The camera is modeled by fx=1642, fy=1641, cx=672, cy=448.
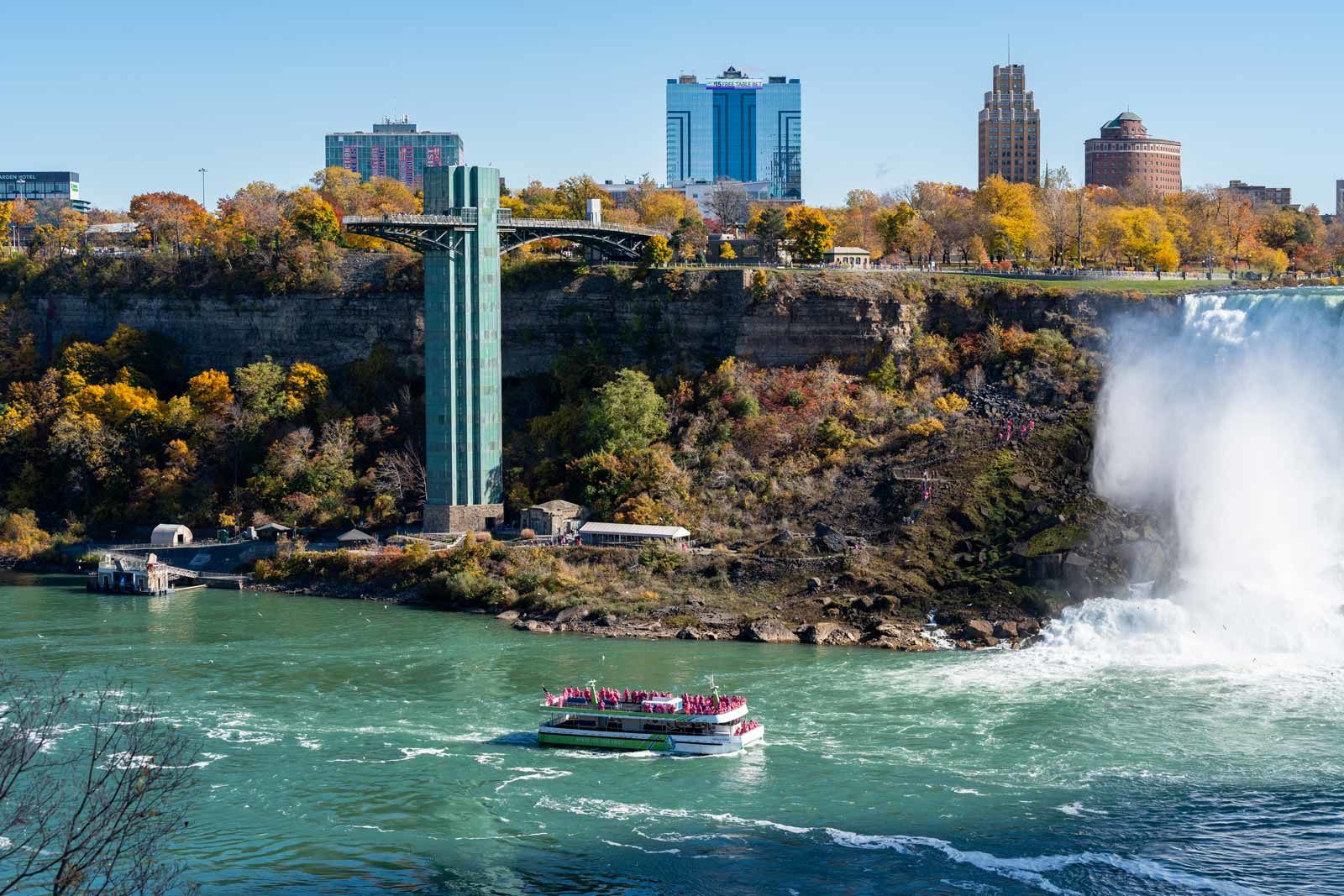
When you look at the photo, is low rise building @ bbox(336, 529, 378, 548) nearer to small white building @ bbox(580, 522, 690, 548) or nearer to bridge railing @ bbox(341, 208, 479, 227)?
small white building @ bbox(580, 522, 690, 548)

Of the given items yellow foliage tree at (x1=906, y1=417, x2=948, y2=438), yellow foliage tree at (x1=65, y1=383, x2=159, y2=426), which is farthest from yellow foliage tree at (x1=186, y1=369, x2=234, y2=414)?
yellow foliage tree at (x1=906, y1=417, x2=948, y2=438)

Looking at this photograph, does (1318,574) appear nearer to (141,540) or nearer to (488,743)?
(488,743)

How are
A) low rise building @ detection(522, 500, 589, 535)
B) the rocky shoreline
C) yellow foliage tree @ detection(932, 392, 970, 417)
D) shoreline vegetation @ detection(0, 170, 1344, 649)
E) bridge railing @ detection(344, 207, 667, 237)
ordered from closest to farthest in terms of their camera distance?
the rocky shoreline, shoreline vegetation @ detection(0, 170, 1344, 649), low rise building @ detection(522, 500, 589, 535), yellow foliage tree @ detection(932, 392, 970, 417), bridge railing @ detection(344, 207, 667, 237)

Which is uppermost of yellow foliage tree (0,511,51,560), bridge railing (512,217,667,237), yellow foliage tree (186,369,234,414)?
bridge railing (512,217,667,237)

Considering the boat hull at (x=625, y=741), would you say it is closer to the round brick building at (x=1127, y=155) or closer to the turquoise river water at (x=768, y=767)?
the turquoise river water at (x=768, y=767)

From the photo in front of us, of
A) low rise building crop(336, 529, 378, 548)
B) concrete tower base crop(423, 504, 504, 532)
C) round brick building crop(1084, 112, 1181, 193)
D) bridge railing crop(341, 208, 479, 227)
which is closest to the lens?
low rise building crop(336, 529, 378, 548)

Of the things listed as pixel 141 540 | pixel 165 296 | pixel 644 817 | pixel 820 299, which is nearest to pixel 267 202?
pixel 165 296
